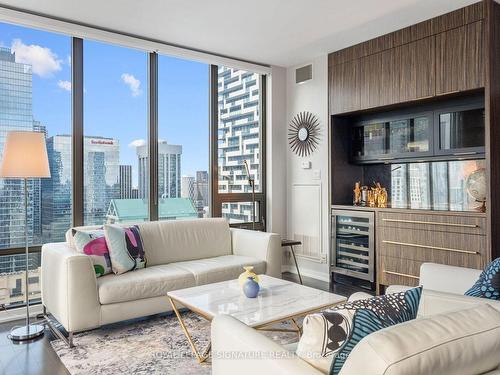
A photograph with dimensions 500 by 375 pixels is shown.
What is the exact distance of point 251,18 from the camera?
3.60 m

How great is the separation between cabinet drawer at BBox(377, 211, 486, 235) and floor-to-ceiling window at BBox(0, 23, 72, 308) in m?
3.16

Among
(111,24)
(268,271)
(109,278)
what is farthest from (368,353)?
(111,24)

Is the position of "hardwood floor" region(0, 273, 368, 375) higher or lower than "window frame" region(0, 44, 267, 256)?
lower

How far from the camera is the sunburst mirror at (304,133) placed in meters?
4.80

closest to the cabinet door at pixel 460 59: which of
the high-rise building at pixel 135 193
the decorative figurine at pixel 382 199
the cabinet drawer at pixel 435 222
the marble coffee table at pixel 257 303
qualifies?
the cabinet drawer at pixel 435 222

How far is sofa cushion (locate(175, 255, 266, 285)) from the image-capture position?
3.31m

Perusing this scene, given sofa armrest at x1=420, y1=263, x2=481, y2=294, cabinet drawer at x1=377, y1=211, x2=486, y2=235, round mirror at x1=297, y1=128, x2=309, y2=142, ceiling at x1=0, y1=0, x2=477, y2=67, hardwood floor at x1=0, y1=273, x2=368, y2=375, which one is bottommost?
hardwood floor at x1=0, y1=273, x2=368, y2=375

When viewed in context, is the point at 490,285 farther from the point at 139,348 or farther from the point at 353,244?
the point at 353,244

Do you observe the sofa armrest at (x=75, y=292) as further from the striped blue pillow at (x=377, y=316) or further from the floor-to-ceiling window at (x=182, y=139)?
the striped blue pillow at (x=377, y=316)

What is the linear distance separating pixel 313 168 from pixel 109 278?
2.79 meters

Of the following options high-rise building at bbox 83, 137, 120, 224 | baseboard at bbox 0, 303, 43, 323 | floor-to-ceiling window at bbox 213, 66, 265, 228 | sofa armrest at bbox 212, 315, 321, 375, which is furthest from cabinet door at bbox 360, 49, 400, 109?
baseboard at bbox 0, 303, 43, 323

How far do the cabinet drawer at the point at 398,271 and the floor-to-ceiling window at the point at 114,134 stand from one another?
8.36 ft

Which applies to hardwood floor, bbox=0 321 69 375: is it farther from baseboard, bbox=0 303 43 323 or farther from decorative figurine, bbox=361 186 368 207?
decorative figurine, bbox=361 186 368 207

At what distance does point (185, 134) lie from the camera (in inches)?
178
